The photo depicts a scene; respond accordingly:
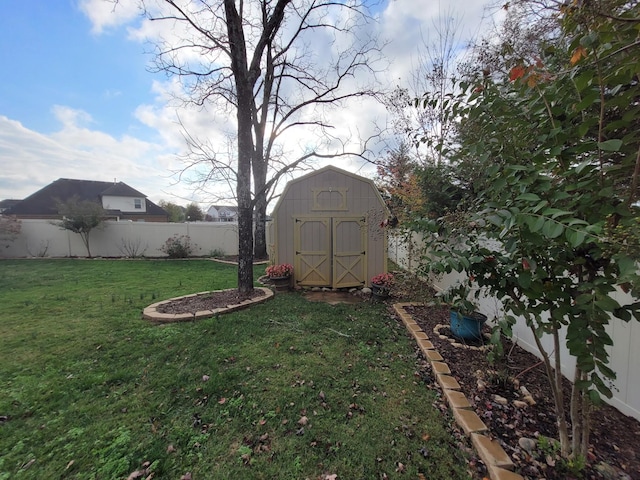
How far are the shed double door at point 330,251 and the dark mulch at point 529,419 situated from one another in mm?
3022

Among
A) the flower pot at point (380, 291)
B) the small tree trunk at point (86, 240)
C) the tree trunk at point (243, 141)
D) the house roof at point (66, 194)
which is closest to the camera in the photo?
the tree trunk at point (243, 141)

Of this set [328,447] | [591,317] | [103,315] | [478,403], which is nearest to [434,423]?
[478,403]

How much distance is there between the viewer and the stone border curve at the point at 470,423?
1.47 m

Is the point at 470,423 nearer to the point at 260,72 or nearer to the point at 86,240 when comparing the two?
the point at 260,72

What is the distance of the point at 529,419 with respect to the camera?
1891 mm

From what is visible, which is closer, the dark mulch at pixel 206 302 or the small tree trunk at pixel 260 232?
the dark mulch at pixel 206 302

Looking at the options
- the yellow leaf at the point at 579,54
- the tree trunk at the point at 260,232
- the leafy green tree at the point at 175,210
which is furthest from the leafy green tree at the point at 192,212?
the yellow leaf at the point at 579,54

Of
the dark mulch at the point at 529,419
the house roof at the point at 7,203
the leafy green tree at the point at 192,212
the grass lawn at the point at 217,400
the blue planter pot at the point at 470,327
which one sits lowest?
the grass lawn at the point at 217,400

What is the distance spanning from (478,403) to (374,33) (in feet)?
27.0

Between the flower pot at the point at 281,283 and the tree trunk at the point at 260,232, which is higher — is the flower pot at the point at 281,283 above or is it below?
below

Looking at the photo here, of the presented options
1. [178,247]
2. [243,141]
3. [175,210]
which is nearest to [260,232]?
[178,247]

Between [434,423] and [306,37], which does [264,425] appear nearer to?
[434,423]

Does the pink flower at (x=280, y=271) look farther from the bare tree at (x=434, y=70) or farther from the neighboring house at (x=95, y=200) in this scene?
the neighboring house at (x=95, y=200)

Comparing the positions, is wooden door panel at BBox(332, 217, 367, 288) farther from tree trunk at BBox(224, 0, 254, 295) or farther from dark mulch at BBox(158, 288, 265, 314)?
tree trunk at BBox(224, 0, 254, 295)
